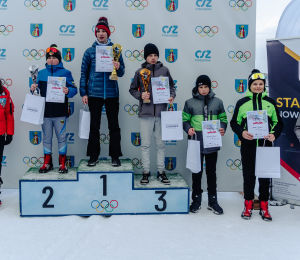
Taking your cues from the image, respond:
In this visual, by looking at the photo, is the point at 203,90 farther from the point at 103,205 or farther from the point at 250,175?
the point at 103,205

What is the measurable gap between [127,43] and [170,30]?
559mm

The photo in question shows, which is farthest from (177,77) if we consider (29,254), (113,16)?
(29,254)

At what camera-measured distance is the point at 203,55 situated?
→ 3154 mm

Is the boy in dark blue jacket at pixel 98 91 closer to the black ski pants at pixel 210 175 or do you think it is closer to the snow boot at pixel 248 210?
the black ski pants at pixel 210 175

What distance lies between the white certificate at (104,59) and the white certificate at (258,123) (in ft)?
4.81

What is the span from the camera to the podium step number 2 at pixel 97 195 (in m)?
2.50

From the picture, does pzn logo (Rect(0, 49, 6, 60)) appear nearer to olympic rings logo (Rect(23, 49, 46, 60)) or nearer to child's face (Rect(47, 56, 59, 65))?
olympic rings logo (Rect(23, 49, 46, 60))

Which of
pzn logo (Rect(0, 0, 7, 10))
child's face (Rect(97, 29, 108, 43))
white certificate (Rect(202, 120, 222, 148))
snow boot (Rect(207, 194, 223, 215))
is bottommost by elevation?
snow boot (Rect(207, 194, 223, 215))

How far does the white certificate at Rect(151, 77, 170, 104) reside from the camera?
2531 millimetres

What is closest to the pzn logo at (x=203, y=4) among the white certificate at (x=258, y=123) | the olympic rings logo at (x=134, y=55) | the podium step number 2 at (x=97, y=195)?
the olympic rings logo at (x=134, y=55)

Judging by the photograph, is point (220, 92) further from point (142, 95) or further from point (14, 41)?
point (14, 41)

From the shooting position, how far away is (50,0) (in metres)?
3.07

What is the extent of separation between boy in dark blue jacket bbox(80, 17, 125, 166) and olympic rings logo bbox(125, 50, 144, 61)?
473 millimetres

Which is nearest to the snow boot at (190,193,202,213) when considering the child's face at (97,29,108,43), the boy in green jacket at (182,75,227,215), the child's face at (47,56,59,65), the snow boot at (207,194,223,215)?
the boy in green jacket at (182,75,227,215)
